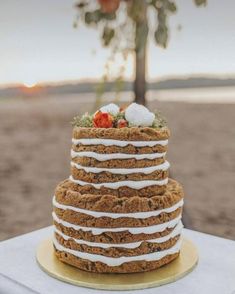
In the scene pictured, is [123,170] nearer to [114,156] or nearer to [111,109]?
[114,156]

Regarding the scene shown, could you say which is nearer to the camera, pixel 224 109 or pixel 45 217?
pixel 45 217

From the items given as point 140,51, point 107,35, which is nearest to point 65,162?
point 107,35

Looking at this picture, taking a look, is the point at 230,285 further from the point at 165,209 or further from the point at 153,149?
the point at 153,149

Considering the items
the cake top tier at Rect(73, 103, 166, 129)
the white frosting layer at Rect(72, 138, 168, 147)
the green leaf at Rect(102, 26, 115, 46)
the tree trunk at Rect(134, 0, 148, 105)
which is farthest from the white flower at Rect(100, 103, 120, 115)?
the green leaf at Rect(102, 26, 115, 46)

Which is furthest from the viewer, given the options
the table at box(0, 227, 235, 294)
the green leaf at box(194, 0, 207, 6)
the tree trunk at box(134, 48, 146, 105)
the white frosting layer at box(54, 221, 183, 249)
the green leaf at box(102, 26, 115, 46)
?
the tree trunk at box(134, 48, 146, 105)

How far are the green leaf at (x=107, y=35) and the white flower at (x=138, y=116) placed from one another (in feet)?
1.92

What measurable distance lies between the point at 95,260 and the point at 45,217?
10.6ft

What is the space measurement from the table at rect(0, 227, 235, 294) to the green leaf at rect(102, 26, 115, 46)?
1.05 m

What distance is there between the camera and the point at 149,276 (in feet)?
7.04

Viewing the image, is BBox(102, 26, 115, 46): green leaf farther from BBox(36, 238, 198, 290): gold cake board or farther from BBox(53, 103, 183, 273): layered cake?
BBox(36, 238, 198, 290): gold cake board

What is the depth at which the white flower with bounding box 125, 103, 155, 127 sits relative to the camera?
7.16 ft

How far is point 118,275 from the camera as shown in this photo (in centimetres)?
217

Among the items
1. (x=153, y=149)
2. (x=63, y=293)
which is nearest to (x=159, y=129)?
(x=153, y=149)

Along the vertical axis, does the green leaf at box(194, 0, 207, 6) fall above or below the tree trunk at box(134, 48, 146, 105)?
above
